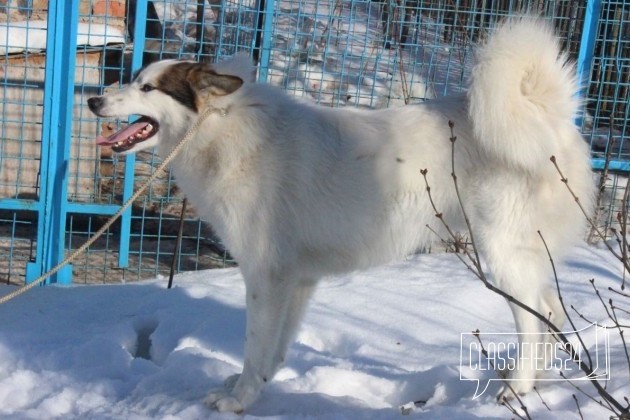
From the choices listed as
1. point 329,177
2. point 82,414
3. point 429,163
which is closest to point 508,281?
point 429,163

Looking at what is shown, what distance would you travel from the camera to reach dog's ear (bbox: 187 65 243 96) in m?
3.48

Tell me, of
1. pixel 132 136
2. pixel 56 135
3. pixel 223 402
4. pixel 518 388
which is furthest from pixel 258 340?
pixel 56 135

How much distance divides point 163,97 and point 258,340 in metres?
1.03

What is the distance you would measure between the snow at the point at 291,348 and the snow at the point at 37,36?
1.80 meters

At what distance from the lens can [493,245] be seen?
3.57 metres

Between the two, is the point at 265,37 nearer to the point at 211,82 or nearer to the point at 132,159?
the point at 132,159

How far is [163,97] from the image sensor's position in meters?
3.54

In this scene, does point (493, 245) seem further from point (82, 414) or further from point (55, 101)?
point (55, 101)

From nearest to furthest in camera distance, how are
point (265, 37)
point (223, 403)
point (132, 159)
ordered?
point (223, 403) < point (132, 159) < point (265, 37)

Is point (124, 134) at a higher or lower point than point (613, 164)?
higher

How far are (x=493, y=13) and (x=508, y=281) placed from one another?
127 inches

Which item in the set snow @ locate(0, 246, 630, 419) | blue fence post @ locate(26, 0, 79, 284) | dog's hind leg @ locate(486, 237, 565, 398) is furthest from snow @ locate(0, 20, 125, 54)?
dog's hind leg @ locate(486, 237, 565, 398)

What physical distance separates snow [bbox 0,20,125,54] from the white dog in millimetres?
2718

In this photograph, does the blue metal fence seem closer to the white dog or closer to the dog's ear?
the white dog
